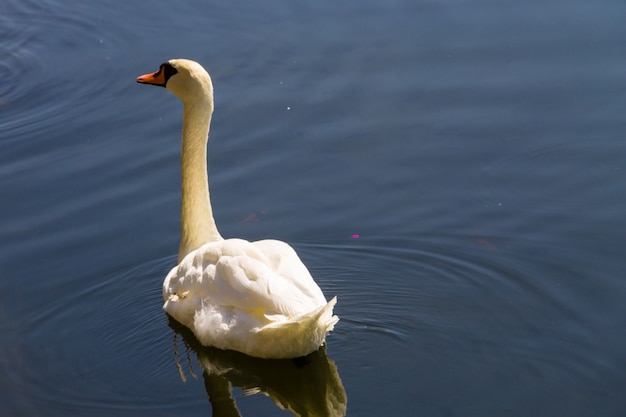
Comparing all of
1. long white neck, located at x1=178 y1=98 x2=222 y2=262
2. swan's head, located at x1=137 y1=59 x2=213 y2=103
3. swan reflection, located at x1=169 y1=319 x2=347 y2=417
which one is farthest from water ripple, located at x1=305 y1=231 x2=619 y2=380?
swan's head, located at x1=137 y1=59 x2=213 y2=103

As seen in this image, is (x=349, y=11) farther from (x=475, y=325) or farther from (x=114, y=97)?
(x=475, y=325)

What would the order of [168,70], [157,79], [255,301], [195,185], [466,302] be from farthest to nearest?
1. [157,79]
2. [168,70]
3. [195,185]
4. [466,302]
5. [255,301]

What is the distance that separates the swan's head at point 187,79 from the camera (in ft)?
26.7

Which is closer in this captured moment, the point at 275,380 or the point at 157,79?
the point at 275,380

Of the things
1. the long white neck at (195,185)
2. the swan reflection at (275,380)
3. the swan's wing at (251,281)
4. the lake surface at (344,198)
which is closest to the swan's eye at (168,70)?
the long white neck at (195,185)

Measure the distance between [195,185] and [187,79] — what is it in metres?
0.75

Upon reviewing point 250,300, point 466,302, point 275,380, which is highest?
point 250,300

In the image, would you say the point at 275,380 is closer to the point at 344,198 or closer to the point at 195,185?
the point at 195,185

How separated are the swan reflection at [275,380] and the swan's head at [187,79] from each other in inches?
74.1

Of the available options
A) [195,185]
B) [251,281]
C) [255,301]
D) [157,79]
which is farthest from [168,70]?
[255,301]

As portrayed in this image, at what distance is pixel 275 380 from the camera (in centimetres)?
692

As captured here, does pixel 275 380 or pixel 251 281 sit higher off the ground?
pixel 251 281

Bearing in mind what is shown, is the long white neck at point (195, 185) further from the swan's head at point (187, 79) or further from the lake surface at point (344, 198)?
the lake surface at point (344, 198)

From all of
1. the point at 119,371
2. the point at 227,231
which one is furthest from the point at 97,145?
the point at 119,371
